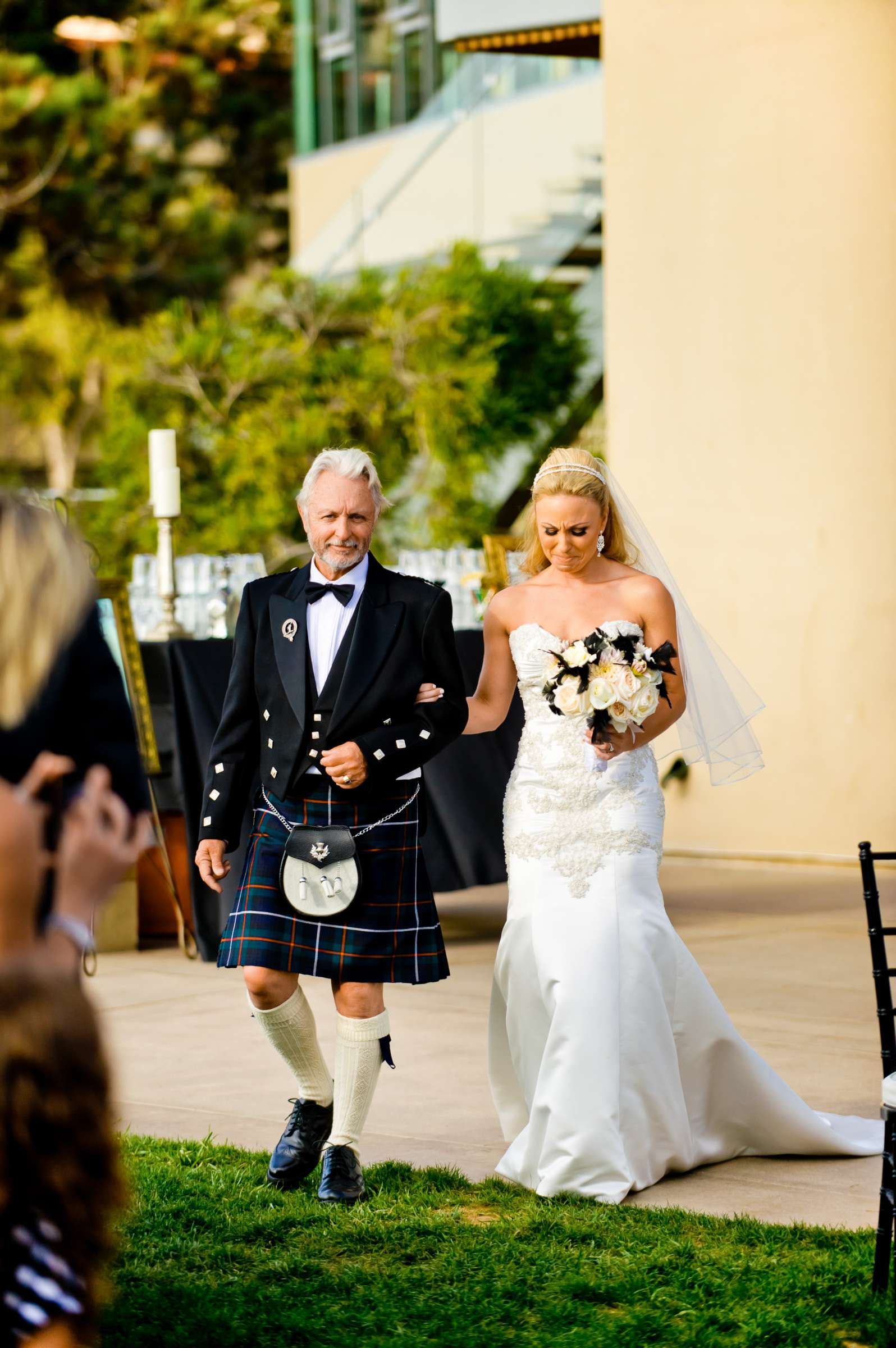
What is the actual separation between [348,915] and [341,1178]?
658mm

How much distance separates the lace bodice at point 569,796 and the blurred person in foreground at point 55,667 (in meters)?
2.32

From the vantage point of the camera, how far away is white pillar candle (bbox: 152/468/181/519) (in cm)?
855

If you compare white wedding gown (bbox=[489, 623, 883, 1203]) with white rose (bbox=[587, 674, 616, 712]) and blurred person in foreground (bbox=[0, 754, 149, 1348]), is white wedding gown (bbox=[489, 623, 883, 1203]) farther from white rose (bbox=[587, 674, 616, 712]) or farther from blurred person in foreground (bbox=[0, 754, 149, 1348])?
blurred person in foreground (bbox=[0, 754, 149, 1348])

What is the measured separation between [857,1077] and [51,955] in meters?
4.31

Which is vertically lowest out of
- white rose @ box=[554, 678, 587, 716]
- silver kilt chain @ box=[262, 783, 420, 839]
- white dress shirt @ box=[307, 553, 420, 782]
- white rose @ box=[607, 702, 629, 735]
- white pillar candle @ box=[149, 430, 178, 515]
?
silver kilt chain @ box=[262, 783, 420, 839]

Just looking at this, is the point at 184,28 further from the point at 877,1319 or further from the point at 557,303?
the point at 877,1319

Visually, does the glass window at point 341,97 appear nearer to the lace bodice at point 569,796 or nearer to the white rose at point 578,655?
the lace bodice at point 569,796

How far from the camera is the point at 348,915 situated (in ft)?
15.2

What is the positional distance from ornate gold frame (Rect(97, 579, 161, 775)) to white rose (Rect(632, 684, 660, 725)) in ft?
11.9

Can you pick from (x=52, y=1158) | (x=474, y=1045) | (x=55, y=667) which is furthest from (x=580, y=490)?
(x=52, y=1158)

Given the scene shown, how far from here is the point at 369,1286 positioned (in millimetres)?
4070

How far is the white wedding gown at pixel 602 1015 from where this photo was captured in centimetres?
477

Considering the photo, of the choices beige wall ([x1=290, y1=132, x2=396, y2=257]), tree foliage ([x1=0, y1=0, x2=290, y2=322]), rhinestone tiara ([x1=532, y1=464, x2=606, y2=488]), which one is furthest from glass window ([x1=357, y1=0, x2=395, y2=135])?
rhinestone tiara ([x1=532, y1=464, x2=606, y2=488])

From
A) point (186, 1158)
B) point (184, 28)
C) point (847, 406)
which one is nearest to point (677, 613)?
point (186, 1158)
